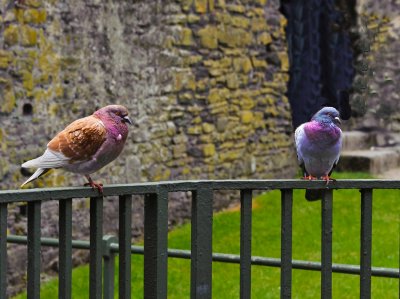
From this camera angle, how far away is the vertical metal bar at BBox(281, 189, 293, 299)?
3180 mm

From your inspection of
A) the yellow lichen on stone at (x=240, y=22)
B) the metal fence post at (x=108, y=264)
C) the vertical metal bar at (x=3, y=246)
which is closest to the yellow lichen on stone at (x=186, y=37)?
the yellow lichen on stone at (x=240, y=22)

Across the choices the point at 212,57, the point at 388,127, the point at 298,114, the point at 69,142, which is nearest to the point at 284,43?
the point at 298,114

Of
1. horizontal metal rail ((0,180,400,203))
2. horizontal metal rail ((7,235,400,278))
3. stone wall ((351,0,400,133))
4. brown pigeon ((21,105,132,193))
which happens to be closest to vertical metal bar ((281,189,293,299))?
horizontal metal rail ((0,180,400,203))

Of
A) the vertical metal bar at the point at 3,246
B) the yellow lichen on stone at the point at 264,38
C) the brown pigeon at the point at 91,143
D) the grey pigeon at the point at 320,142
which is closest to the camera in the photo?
the vertical metal bar at the point at 3,246

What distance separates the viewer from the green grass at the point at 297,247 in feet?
24.4

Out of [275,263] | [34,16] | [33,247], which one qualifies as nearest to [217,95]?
[34,16]

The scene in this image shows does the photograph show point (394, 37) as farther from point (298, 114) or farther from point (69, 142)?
point (69, 142)

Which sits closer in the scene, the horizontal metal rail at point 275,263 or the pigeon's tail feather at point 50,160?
the pigeon's tail feather at point 50,160

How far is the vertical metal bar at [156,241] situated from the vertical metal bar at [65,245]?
0.27 meters

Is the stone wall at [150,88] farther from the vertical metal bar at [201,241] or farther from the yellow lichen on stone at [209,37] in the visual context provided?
the vertical metal bar at [201,241]

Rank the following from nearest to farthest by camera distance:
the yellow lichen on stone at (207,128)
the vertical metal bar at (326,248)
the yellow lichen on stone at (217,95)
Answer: the vertical metal bar at (326,248) < the yellow lichen on stone at (207,128) < the yellow lichen on stone at (217,95)

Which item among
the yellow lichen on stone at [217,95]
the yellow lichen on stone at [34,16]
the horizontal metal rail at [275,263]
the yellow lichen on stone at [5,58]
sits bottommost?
the horizontal metal rail at [275,263]

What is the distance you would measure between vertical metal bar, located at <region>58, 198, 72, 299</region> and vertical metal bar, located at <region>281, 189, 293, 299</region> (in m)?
0.68

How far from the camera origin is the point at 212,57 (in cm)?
1040
